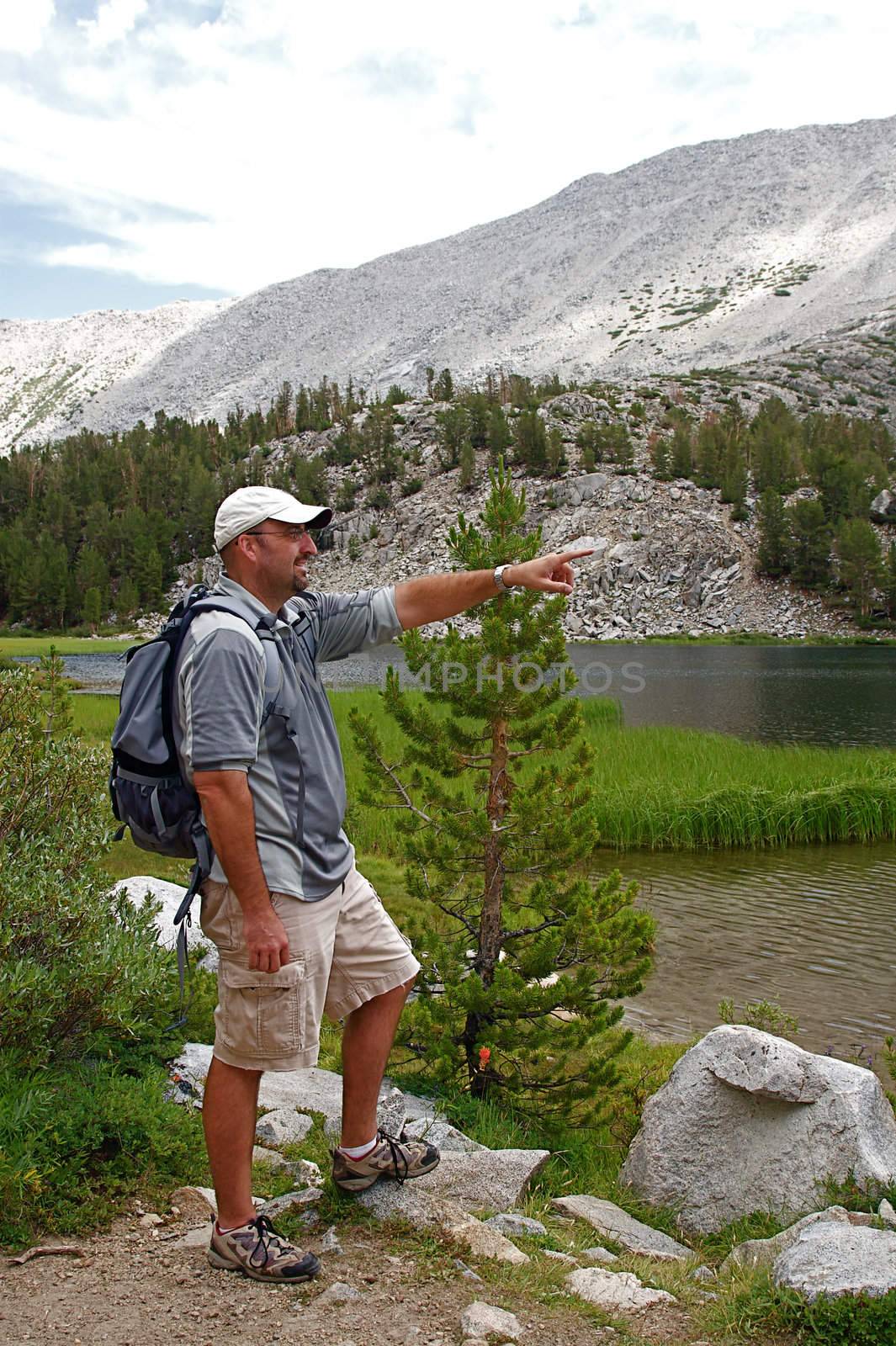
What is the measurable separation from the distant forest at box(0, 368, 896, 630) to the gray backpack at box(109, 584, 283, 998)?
8731cm

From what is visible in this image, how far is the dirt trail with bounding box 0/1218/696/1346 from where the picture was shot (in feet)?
10.8

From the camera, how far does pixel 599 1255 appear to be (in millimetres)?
4238

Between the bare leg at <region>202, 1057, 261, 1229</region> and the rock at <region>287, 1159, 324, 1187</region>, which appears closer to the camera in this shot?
the bare leg at <region>202, 1057, 261, 1229</region>

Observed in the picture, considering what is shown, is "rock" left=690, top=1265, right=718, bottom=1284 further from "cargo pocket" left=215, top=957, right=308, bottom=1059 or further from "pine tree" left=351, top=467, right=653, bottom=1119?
"cargo pocket" left=215, top=957, right=308, bottom=1059

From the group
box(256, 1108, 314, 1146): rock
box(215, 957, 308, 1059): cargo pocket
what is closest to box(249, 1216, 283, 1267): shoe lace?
box(215, 957, 308, 1059): cargo pocket

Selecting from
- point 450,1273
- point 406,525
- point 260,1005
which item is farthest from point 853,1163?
point 406,525

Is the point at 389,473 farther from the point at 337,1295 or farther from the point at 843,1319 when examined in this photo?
the point at 843,1319

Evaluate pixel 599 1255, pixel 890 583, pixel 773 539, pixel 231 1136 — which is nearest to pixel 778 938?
pixel 599 1255

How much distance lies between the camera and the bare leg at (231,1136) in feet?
12.2

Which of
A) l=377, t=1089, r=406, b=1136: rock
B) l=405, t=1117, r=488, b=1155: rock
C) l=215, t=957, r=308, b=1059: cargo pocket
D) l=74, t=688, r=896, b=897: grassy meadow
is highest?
l=215, t=957, r=308, b=1059: cargo pocket

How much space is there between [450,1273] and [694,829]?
47.3 ft

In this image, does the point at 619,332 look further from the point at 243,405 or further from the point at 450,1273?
the point at 450,1273

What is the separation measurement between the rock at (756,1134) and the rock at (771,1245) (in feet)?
2.47

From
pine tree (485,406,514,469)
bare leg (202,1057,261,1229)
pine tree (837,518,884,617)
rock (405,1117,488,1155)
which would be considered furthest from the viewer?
pine tree (485,406,514,469)
